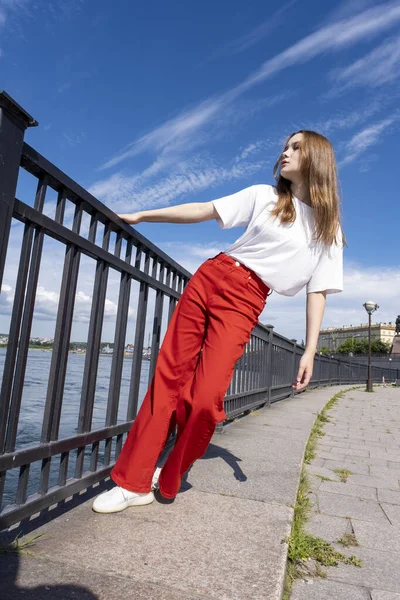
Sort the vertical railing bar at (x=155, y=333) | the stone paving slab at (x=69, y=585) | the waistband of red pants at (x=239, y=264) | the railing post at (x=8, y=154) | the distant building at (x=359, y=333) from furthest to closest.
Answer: the distant building at (x=359, y=333) → the vertical railing bar at (x=155, y=333) → the waistband of red pants at (x=239, y=264) → the railing post at (x=8, y=154) → the stone paving slab at (x=69, y=585)

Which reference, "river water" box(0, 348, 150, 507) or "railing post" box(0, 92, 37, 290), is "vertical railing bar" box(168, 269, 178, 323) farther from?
"railing post" box(0, 92, 37, 290)

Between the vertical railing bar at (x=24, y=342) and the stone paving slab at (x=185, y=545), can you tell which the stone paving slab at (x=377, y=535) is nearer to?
the stone paving slab at (x=185, y=545)

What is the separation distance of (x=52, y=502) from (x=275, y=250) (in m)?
1.40

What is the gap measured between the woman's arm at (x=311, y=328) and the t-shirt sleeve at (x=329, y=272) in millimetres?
46

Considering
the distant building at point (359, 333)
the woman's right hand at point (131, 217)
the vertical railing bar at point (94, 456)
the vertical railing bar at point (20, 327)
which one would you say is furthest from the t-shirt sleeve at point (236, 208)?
the distant building at point (359, 333)

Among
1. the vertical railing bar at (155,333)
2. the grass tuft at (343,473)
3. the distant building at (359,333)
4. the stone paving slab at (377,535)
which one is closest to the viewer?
the stone paving slab at (377,535)

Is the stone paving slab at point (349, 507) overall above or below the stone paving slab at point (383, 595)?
above

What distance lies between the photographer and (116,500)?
6.03 ft

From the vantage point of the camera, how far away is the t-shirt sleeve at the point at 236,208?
7.06 ft

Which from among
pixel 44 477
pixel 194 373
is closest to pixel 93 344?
pixel 194 373

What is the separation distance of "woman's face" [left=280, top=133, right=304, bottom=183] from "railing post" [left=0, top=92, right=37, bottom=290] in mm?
1254

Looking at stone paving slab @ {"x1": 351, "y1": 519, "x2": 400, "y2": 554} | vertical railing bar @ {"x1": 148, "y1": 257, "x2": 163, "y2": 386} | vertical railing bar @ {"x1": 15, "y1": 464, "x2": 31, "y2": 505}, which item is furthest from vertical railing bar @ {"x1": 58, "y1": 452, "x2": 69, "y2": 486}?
stone paving slab @ {"x1": 351, "y1": 519, "x2": 400, "y2": 554}

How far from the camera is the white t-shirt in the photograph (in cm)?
209

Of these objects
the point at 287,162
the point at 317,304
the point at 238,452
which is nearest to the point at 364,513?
the point at 238,452
